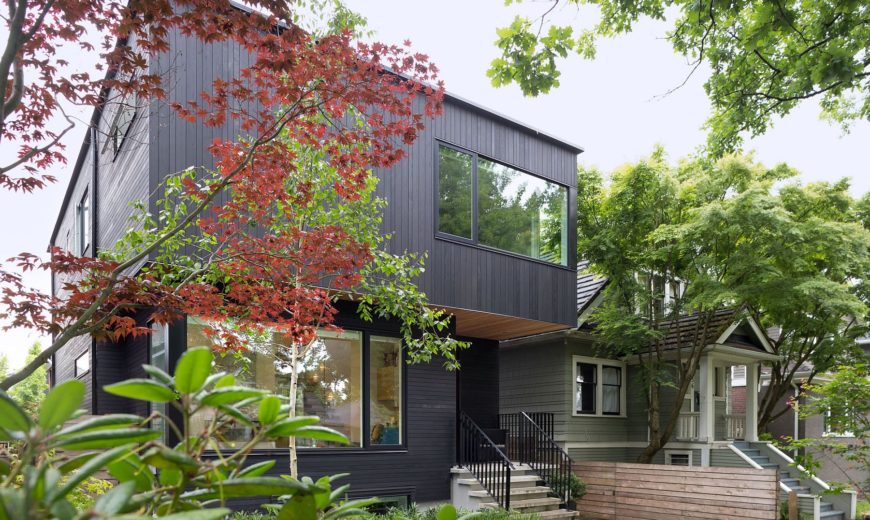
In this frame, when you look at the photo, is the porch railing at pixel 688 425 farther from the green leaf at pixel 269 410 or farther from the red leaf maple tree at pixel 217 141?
the green leaf at pixel 269 410

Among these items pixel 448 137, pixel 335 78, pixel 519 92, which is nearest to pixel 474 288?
pixel 448 137

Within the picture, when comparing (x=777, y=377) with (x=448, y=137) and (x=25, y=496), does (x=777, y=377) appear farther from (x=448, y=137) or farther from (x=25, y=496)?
(x=25, y=496)

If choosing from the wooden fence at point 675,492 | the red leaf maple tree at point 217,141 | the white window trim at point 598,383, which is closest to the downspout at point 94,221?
the red leaf maple tree at point 217,141

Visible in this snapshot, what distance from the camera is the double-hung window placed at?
1614 cm

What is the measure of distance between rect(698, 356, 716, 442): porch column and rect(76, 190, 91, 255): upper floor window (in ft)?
41.4

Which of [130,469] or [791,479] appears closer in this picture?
[130,469]

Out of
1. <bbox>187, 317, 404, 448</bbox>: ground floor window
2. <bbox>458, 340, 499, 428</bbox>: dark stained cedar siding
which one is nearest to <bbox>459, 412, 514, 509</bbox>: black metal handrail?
<bbox>187, 317, 404, 448</bbox>: ground floor window

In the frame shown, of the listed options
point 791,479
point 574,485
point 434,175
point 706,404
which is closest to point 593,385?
point 706,404

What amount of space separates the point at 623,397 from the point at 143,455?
1695cm

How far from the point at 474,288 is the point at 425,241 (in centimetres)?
123

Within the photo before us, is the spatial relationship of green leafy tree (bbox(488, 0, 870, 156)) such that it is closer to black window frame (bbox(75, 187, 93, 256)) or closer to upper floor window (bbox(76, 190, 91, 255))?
black window frame (bbox(75, 187, 93, 256))

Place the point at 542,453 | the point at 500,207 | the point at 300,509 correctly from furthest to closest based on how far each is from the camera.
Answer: the point at 542,453
the point at 500,207
the point at 300,509

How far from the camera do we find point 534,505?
11.6 m

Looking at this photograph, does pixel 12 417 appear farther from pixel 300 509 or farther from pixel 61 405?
pixel 300 509
